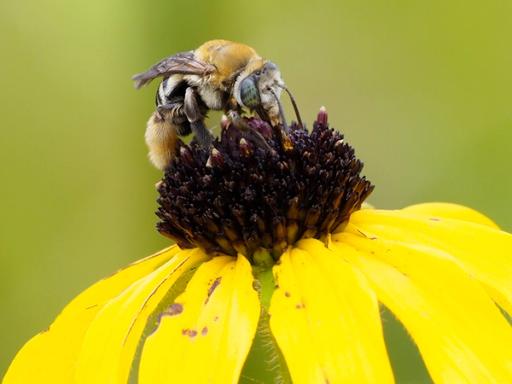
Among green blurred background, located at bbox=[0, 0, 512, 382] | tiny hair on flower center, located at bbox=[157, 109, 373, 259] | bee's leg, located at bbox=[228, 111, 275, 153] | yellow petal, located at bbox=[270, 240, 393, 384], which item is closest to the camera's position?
yellow petal, located at bbox=[270, 240, 393, 384]

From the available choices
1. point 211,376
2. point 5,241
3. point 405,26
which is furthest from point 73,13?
point 211,376

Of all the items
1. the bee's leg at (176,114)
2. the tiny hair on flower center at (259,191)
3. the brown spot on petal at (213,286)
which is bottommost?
the brown spot on petal at (213,286)

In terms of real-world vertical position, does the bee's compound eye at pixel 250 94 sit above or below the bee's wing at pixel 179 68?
below

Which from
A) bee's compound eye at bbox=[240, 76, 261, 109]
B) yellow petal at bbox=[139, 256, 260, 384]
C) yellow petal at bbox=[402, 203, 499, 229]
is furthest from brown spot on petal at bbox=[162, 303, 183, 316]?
yellow petal at bbox=[402, 203, 499, 229]

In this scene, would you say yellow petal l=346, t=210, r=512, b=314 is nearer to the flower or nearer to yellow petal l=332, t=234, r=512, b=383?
the flower

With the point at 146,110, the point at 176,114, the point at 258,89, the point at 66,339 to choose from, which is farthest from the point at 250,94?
the point at 146,110

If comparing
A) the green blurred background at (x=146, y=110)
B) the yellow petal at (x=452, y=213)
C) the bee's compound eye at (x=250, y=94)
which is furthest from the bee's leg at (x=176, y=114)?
the green blurred background at (x=146, y=110)

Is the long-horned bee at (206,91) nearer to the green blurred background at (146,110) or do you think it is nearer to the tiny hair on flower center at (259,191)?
the tiny hair on flower center at (259,191)
